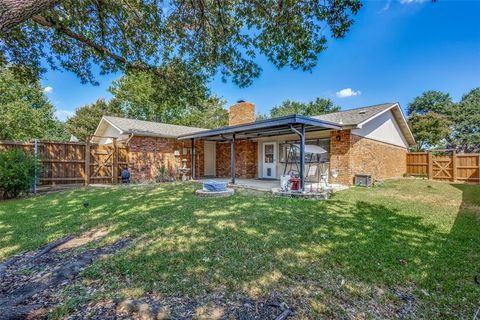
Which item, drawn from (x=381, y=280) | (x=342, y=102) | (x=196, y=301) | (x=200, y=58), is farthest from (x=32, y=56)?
(x=342, y=102)

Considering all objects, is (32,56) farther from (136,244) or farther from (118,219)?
(136,244)

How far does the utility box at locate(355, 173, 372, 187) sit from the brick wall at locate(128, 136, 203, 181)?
942 cm

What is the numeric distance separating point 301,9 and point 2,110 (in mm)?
23256

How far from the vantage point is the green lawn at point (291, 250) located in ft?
8.26

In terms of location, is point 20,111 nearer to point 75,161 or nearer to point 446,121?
point 75,161

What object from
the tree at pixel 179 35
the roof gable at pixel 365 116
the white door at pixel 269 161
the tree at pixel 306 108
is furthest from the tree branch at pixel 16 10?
the tree at pixel 306 108

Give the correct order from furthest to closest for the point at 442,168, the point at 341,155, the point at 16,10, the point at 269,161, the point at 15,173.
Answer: the point at 442,168
the point at 269,161
the point at 341,155
the point at 15,173
the point at 16,10

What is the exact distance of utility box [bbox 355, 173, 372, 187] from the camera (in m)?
9.90

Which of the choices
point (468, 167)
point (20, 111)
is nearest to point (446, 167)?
point (468, 167)

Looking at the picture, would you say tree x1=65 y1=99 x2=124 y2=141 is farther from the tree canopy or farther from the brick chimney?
the tree canopy

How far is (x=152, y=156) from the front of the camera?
1309 centimetres

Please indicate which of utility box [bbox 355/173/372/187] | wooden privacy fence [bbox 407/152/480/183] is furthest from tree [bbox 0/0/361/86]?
wooden privacy fence [bbox 407/152/480/183]

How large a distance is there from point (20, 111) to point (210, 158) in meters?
15.9

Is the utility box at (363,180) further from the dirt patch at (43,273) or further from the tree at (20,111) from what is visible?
the tree at (20,111)
